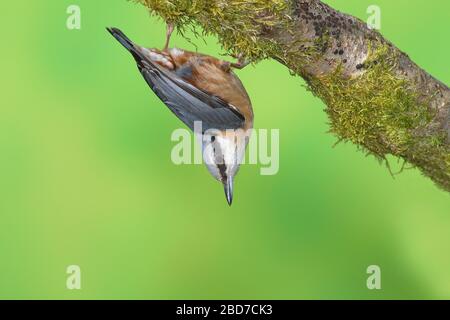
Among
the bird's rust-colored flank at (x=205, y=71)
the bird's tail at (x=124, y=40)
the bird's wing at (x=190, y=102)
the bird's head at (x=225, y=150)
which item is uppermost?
the bird's tail at (x=124, y=40)

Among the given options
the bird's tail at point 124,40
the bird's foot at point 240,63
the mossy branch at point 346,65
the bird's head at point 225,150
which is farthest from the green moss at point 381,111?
the bird's tail at point 124,40

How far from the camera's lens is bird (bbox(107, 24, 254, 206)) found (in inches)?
70.8

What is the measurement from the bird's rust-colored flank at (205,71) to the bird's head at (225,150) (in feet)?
0.40

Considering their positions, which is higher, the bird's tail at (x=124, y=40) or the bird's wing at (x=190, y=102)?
the bird's tail at (x=124, y=40)

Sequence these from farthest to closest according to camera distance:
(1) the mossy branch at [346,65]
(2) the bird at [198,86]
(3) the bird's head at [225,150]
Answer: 1. (3) the bird's head at [225,150]
2. (2) the bird at [198,86]
3. (1) the mossy branch at [346,65]

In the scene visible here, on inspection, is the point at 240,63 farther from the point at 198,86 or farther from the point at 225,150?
the point at 225,150

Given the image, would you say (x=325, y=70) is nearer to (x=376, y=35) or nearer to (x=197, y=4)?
(x=376, y=35)

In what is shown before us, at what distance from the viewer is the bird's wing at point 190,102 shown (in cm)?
180

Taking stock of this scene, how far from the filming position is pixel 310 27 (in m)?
1.52

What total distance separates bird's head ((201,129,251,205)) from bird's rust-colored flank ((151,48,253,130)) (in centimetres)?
12

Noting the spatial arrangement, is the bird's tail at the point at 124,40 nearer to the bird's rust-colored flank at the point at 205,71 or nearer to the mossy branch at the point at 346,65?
the bird's rust-colored flank at the point at 205,71

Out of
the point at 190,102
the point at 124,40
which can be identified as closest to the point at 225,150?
the point at 190,102

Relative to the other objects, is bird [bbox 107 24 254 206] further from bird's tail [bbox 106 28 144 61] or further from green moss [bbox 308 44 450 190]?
green moss [bbox 308 44 450 190]

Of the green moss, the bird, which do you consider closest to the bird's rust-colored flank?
the bird
